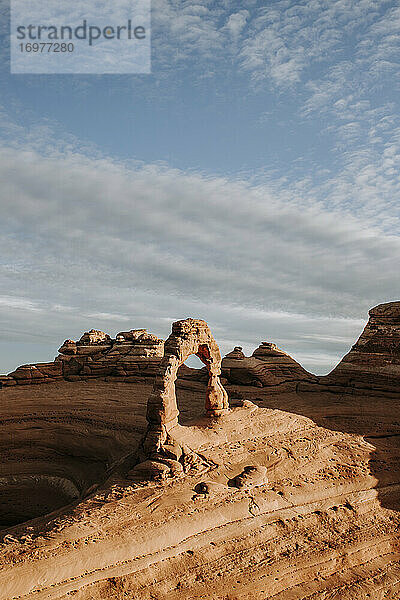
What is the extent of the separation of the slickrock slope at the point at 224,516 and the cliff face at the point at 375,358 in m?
4.70

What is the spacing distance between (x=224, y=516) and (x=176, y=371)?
5208 millimetres

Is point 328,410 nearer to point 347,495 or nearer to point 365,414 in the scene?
point 365,414

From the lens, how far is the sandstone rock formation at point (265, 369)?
2602 cm

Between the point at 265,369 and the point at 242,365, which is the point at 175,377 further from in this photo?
the point at 265,369

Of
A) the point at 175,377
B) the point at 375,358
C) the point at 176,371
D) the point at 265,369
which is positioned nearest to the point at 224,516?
the point at 175,377

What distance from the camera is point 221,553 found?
9711 millimetres

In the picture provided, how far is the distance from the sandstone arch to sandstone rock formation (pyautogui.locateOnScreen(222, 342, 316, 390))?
10.6 metres

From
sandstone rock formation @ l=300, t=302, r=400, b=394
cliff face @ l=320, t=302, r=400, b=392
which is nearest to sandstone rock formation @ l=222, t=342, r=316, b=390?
sandstone rock formation @ l=300, t=302, r=400, b=394

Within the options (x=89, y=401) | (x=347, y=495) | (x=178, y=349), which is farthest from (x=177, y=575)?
(x=89, y=401)

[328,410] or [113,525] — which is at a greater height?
[328,410]

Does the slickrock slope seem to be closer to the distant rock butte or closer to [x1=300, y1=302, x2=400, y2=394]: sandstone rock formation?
[x1=300, y1=302, x2=400, y2=394]: sandstone rock formation

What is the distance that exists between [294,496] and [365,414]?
28.0 feet

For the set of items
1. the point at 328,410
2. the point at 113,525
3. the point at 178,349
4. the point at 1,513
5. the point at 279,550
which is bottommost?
the point at 1,513

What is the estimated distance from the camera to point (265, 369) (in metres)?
27.2
